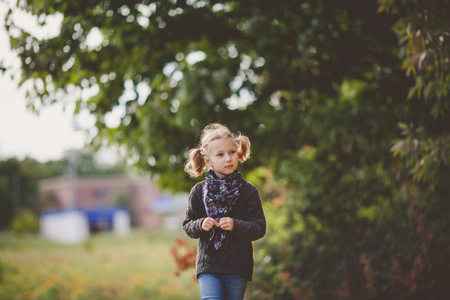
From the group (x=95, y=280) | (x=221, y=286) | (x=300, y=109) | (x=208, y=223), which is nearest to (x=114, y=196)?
(x=95, y=280)

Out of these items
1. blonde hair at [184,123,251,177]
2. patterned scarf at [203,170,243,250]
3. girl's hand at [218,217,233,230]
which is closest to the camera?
girl's hand at [218,217,233,230]

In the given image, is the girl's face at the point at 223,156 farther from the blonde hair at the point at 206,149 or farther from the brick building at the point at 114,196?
the brick building at the point at 114,196

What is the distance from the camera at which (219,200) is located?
8.68 feet

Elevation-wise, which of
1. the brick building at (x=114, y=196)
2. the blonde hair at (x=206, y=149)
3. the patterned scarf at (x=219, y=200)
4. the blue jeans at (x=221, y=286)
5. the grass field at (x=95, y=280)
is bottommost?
the blue jeans at (x=221, y=286)

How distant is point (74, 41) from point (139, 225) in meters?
50.8

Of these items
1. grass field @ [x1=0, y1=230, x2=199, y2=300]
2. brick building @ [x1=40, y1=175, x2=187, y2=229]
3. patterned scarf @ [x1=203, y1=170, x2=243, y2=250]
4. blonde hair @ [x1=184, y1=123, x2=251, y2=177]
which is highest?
brick building @ [x1=40, y1=175, x2=187, y2=229]

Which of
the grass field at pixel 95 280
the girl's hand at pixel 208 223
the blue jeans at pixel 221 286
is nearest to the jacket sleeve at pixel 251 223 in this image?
the girl's hand at pixel 208 223

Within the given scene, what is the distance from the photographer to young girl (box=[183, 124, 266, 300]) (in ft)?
8.55

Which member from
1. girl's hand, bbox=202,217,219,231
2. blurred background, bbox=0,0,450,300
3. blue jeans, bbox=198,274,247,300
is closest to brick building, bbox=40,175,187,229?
blurred background, bbox=0,0,450,300

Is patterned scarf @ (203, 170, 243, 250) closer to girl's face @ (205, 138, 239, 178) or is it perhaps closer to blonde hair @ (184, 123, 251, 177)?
girl's face @ (205, 138, 239, 178)

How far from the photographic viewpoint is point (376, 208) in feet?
20.7

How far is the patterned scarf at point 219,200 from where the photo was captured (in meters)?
2.64

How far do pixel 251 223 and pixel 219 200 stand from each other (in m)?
0.22

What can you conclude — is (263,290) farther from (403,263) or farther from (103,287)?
(103,287)
